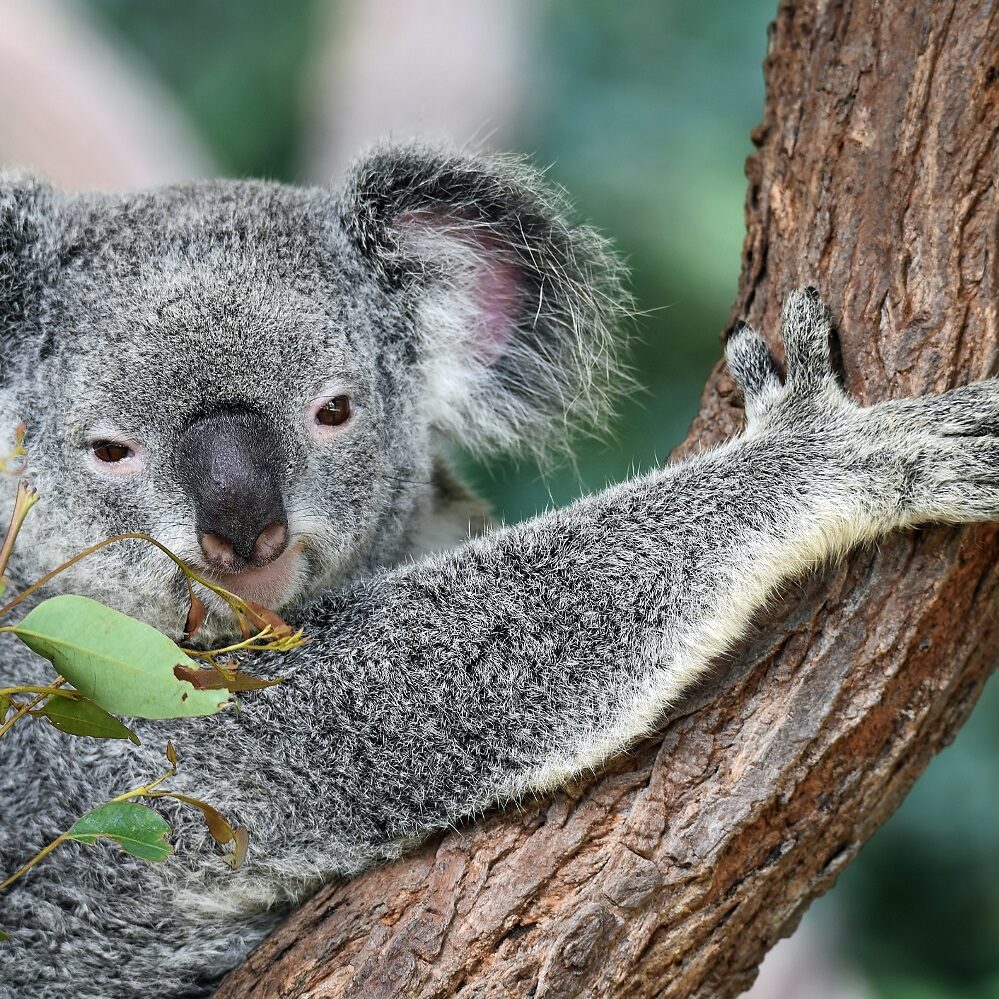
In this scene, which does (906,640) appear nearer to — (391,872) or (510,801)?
(510,801)

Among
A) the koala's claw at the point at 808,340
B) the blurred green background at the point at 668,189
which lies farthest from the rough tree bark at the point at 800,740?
the blurred green background at the point at 668,189

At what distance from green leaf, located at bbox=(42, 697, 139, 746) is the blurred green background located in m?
2.48

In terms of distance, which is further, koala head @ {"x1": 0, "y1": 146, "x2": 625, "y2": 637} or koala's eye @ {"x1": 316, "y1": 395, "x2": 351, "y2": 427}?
koala's eye @ {"x1": 316, "y1": 395, "x2": 351, "y2": 427}

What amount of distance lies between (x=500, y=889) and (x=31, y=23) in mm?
5336

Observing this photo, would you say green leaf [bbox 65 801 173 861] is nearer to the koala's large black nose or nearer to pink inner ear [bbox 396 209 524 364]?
the koala's large black nose

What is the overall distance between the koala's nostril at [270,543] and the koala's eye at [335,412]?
0.28m

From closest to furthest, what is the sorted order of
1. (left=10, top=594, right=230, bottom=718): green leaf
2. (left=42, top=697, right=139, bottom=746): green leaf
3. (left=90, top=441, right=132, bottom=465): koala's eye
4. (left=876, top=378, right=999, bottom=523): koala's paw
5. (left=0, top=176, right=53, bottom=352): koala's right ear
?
(left=10, top=594, right=230, bottom=718): green leaf, (left=42, top=697, right=139, bottom=746): green leaf, (left=876, top=378, right=999, bottom=523): koala's paw, (left=90, top=441, right=132, bottom=465): koala's eye, (left=0, top=176, right=53, bottom=352): koala's right ear

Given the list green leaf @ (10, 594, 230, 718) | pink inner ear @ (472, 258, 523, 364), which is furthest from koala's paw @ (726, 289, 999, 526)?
green leaf @ (10, 594, 230, 718)

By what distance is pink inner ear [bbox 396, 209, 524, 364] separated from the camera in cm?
247

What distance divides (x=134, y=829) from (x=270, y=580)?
57 centimetres

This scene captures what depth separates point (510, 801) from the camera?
199 cm

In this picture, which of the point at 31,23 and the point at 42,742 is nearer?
the point at 42,742

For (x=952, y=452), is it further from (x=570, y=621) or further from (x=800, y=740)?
(x=570, y=621)

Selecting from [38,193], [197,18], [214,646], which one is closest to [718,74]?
[197,18]
